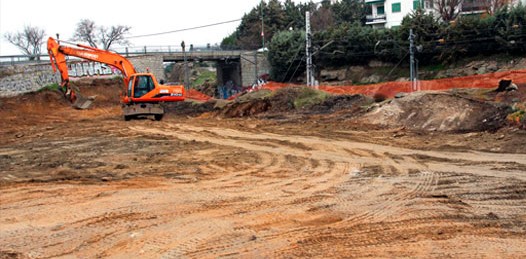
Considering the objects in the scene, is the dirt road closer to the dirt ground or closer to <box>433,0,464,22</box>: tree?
the dirt ground

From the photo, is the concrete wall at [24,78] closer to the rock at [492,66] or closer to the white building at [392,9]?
the rock at [492,66]

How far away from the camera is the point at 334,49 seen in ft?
185

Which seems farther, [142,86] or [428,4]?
[428,4]

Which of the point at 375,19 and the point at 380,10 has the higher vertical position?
the point at 380,10

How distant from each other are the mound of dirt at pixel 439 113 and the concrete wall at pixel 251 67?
38515 millimetres

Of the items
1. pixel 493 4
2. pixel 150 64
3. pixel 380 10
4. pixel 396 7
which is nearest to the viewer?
pixel 150 64

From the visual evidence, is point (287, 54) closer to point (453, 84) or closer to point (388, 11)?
point (453, 84)

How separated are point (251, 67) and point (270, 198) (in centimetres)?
5222

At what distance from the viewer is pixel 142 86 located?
25547mm

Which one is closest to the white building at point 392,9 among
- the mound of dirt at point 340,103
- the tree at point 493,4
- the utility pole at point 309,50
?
the tree at point 493,4

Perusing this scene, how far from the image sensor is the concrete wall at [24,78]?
39.4 metres

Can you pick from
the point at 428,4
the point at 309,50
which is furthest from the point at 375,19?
the point at 309,50

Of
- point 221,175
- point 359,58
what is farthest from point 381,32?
point 221,175

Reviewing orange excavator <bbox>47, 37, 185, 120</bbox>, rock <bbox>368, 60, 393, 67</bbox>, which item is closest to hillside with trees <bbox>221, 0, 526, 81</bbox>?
rock <bbox>368, 60, 393, 67</bbox>
